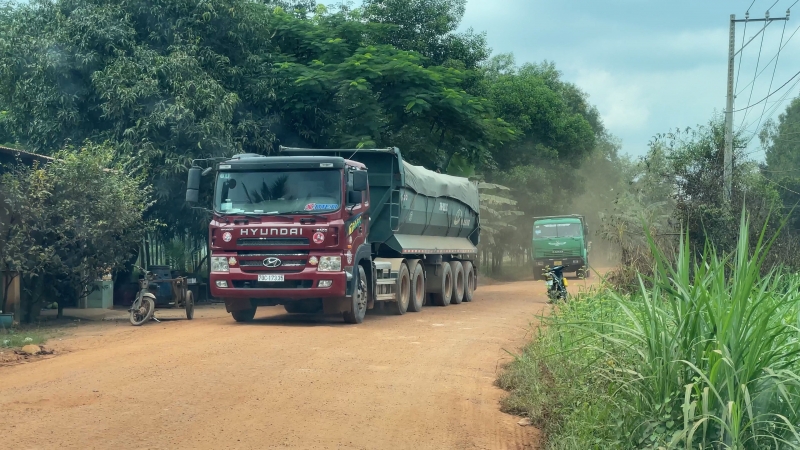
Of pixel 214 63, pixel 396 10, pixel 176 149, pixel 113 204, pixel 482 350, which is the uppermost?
pixel 396 10

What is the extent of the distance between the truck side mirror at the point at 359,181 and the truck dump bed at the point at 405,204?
74.6 inches

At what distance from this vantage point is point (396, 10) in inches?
1106

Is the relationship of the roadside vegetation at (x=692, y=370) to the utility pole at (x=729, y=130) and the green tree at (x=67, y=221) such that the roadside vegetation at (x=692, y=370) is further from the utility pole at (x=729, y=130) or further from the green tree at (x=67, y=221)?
the utility pole at (x=729, y=130)

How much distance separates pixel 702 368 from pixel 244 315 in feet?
34.8

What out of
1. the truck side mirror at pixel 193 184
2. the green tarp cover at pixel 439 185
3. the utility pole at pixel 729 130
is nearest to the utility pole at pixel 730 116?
the utility pole at pixel 729 130

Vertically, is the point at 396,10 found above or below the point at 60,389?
above

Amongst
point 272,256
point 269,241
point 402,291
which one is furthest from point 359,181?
point 402,291

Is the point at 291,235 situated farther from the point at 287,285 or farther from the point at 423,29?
the point at 423,29

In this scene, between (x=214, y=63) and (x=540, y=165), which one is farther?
(x=540, y=165)

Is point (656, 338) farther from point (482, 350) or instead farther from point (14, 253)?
point (14, 253)

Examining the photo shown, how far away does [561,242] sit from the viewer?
112 ft

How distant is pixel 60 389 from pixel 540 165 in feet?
120

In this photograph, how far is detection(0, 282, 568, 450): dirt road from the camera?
6.48 metres

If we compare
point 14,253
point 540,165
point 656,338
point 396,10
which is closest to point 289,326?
point 14,253
